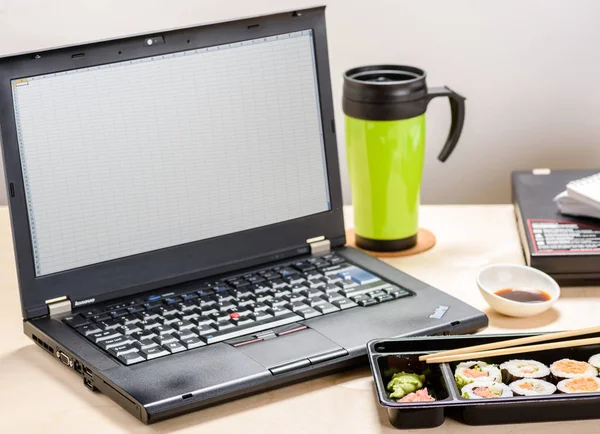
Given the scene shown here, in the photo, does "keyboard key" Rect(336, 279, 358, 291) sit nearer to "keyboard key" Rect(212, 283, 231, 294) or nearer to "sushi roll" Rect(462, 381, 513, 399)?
"keyboard key" Rect(212, 283, 231, 294)

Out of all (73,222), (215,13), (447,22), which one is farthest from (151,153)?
(447,22)

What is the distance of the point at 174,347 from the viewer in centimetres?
108

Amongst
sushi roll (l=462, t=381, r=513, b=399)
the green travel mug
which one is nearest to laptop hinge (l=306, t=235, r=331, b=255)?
the green travel mug

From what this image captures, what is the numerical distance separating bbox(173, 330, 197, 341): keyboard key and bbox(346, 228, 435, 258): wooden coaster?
1.40 feet

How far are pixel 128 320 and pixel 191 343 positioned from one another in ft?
0.35

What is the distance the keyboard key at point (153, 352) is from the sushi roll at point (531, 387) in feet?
1.27

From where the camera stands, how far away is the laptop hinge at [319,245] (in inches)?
53.8

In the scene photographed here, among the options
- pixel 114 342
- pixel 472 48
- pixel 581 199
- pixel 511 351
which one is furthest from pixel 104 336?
pixel 472 48

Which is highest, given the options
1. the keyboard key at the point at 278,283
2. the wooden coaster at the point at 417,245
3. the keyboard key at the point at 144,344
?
the keyboard key at the point at 278,283

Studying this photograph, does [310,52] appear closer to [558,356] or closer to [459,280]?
[459,280]

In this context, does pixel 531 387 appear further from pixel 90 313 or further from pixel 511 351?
pixel 90 313

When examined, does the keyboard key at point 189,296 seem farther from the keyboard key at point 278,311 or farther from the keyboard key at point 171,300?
the keyboard key at point 278,311

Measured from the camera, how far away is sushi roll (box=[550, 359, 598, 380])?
1008mm

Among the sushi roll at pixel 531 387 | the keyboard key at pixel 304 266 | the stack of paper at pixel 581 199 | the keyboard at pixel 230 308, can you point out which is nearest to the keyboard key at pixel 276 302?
the keyboard at pixel 230 308
